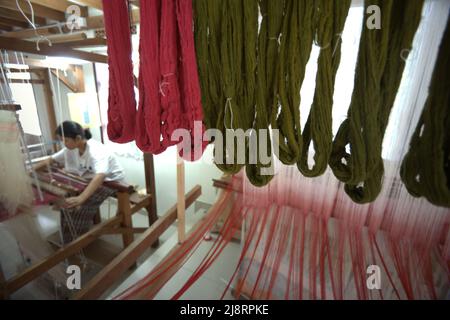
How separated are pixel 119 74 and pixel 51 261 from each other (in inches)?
37.2

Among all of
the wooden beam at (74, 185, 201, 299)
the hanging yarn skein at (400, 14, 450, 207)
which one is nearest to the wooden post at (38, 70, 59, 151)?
the wooden beam at (74, 185, 201, 299)

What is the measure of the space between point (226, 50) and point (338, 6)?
0.25m

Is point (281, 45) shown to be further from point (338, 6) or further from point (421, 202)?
point (421, 202)

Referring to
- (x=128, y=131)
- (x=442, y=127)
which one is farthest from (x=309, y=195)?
(x=128, y=131)

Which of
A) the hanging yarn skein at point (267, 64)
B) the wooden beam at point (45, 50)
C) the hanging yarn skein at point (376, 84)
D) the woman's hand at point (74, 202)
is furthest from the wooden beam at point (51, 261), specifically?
the hanging yarn skein at point (376, 84)

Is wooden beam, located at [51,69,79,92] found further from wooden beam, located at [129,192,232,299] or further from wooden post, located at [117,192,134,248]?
wooden beam, located at [129,192,232,299]

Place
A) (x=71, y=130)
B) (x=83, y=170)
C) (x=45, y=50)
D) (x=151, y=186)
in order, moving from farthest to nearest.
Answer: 1. (x=151, y=186)
2. (x=83, y=170)
3. (x=71, y=130)
4. (x=45, y=50)

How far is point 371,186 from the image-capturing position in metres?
0.43

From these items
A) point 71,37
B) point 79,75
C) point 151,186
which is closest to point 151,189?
point 151,186

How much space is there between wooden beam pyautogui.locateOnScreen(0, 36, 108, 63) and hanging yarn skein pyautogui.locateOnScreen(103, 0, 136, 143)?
0.29 m

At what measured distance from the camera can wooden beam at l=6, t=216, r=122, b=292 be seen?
2.51 feet

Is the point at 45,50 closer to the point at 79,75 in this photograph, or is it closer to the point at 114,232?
the point at 79,75

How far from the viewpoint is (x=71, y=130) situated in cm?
114

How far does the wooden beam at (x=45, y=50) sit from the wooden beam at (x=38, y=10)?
0.45 feet
